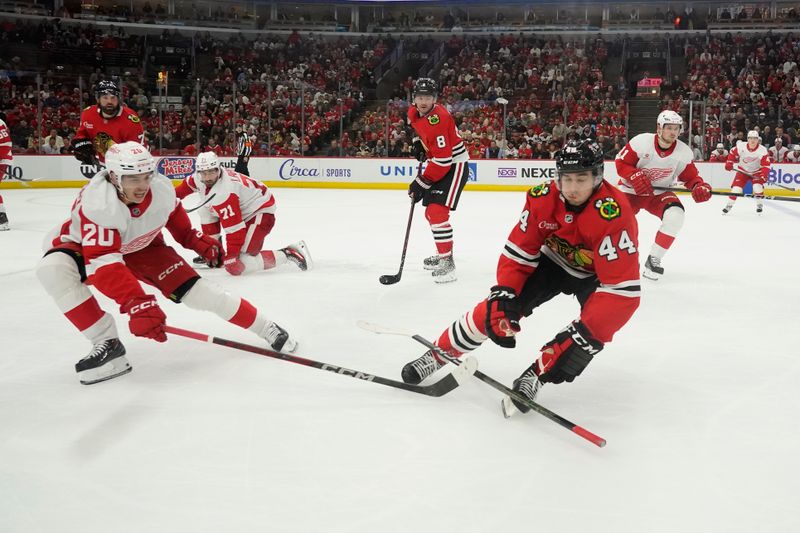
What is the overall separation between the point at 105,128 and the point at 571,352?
16.9 feet

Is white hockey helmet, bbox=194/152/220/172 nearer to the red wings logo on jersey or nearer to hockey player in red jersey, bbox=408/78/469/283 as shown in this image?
hockey player in red jersey, bbox=408/78/469/283

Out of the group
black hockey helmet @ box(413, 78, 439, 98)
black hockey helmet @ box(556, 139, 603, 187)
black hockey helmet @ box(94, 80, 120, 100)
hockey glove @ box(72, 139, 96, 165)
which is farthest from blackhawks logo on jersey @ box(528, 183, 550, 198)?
hockey glove @ box(72, 139, 96, 165)

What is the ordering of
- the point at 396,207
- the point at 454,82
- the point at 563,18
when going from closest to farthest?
the point at 396,207
the point at 454,82
the point at 563,18

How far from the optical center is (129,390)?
112 inches

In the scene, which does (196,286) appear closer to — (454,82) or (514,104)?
(514,104)

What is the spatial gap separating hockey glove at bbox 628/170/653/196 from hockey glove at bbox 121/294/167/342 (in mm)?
3703

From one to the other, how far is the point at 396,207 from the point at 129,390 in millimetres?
7539

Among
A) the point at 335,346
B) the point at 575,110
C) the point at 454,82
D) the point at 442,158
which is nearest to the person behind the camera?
the point at 335,346

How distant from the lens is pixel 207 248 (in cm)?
359

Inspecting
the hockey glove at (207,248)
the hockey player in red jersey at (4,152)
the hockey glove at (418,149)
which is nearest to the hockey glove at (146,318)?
the hockey glove at (207,248)

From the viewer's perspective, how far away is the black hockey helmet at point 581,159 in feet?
7.93

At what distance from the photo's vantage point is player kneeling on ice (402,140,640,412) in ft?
7.98

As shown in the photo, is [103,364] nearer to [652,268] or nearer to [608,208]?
[608,208]

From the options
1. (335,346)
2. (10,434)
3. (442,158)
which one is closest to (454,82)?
(442,158)
